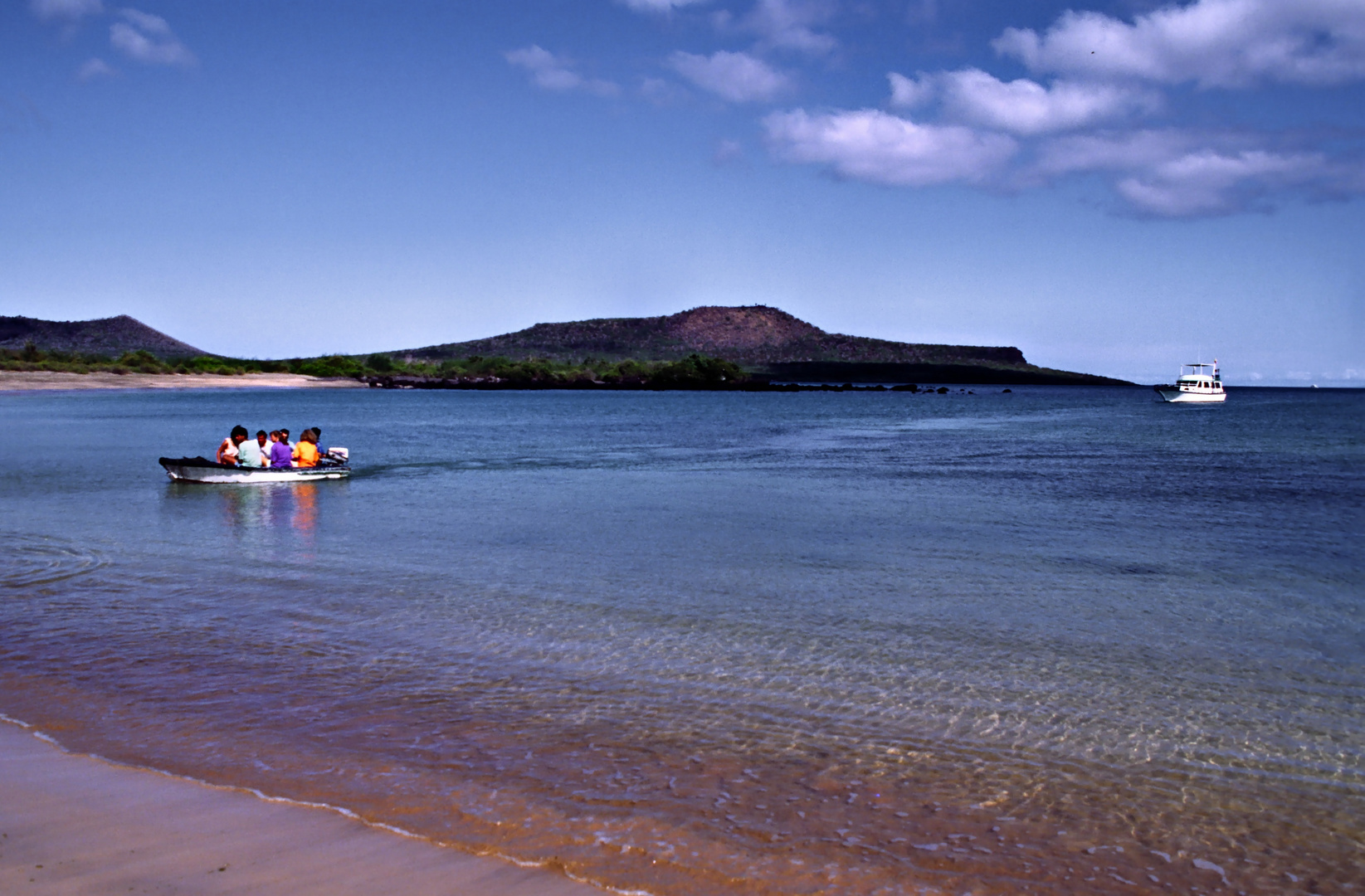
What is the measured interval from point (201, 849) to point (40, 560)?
10.0 metres

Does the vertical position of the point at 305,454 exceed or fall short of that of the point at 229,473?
it exceeds it

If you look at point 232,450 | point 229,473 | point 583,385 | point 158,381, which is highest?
point 583,385

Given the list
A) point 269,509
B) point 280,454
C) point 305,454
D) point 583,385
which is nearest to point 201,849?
point 269,509

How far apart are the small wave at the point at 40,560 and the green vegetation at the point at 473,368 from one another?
11858 cm

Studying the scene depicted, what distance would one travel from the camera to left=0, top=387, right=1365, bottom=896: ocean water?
523cm

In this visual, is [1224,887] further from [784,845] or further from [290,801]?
[290,801]

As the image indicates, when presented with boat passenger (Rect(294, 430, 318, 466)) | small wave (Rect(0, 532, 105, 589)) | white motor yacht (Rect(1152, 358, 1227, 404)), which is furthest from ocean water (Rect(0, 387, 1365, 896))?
white motor yacht (Rect(1152, 358, 1227, 404))

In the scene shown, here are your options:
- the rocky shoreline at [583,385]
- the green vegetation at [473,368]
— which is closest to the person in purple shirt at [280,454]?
the green vegetation at [473,368]

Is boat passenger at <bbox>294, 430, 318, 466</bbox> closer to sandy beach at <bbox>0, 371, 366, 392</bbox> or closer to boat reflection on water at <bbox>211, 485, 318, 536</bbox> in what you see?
boat reflection on water at <bbox>211, 485, 318, 536</bbox>

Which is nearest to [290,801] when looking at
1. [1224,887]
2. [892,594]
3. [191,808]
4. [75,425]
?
[191,808]

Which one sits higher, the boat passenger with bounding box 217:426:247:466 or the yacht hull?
the yacht hull

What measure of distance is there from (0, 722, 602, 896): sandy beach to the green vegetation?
130 meters

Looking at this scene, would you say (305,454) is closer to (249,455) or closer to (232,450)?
(249,455)

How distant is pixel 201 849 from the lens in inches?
187
